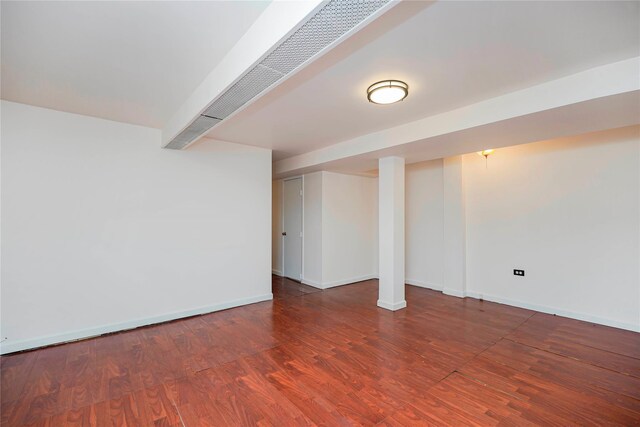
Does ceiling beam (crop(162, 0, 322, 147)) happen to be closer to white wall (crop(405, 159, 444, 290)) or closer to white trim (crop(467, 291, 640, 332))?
white wall (crop(405, 159, 444, 290))

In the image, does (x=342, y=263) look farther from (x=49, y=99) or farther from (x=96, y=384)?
(x=49, y=99)

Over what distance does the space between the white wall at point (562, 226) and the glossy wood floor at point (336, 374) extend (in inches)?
17.2

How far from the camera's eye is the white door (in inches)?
232

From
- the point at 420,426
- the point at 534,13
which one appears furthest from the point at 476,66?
the point at 420,426

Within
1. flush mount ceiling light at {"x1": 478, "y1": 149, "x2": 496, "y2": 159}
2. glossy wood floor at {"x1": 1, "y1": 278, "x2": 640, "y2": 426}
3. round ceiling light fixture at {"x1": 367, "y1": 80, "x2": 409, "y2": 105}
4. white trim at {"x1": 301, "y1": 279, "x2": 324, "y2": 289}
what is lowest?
glossy wood floor at {"x1": 1, "y1": 278, "x2": 640, "y2": 426}

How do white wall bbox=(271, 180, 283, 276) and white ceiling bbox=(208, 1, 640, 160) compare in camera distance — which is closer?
white ceiling bbox=(208, 1, 640, 160)

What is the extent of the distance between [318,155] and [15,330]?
4.19m

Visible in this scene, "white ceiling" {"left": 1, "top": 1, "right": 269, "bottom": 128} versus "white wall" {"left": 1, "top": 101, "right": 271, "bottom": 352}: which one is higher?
"white ceiling" {"left": 1, "top": 1, "right": 269, "bottom": 128}

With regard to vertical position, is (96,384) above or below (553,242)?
below

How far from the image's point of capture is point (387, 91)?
2387 millimetres

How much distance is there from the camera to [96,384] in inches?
89.6

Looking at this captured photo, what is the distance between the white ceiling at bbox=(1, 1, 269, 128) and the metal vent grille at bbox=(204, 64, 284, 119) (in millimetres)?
240

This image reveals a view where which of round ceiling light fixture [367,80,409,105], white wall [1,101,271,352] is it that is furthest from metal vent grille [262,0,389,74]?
white wall [1,101,271,352]

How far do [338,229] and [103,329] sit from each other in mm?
3837
